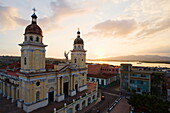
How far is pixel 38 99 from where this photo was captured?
18688 millimetres

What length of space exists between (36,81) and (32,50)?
221 inches

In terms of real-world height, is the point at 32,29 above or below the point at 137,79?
above

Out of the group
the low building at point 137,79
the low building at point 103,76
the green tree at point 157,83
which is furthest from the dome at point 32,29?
the green tree at point 157,83

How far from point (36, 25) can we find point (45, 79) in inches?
416

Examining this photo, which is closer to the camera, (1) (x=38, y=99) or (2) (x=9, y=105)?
(1) (x=38, y=99)

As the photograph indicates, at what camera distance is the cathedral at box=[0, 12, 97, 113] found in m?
17.6

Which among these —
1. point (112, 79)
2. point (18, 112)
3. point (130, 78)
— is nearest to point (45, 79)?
point (18, 112)

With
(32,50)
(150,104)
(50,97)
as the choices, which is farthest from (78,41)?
(150,104)

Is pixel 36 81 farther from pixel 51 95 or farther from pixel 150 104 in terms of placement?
pixel 150 104

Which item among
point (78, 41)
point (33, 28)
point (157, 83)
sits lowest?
point (157, 83)

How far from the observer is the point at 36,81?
18125 millimetres

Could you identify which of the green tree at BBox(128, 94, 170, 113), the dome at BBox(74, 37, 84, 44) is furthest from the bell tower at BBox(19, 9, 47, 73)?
the green tree at BBox(128, 94, 170, 113)

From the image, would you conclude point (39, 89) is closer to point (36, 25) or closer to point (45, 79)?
point (45, 79)

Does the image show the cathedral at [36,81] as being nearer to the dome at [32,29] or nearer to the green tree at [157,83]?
the dome at [32,29]
